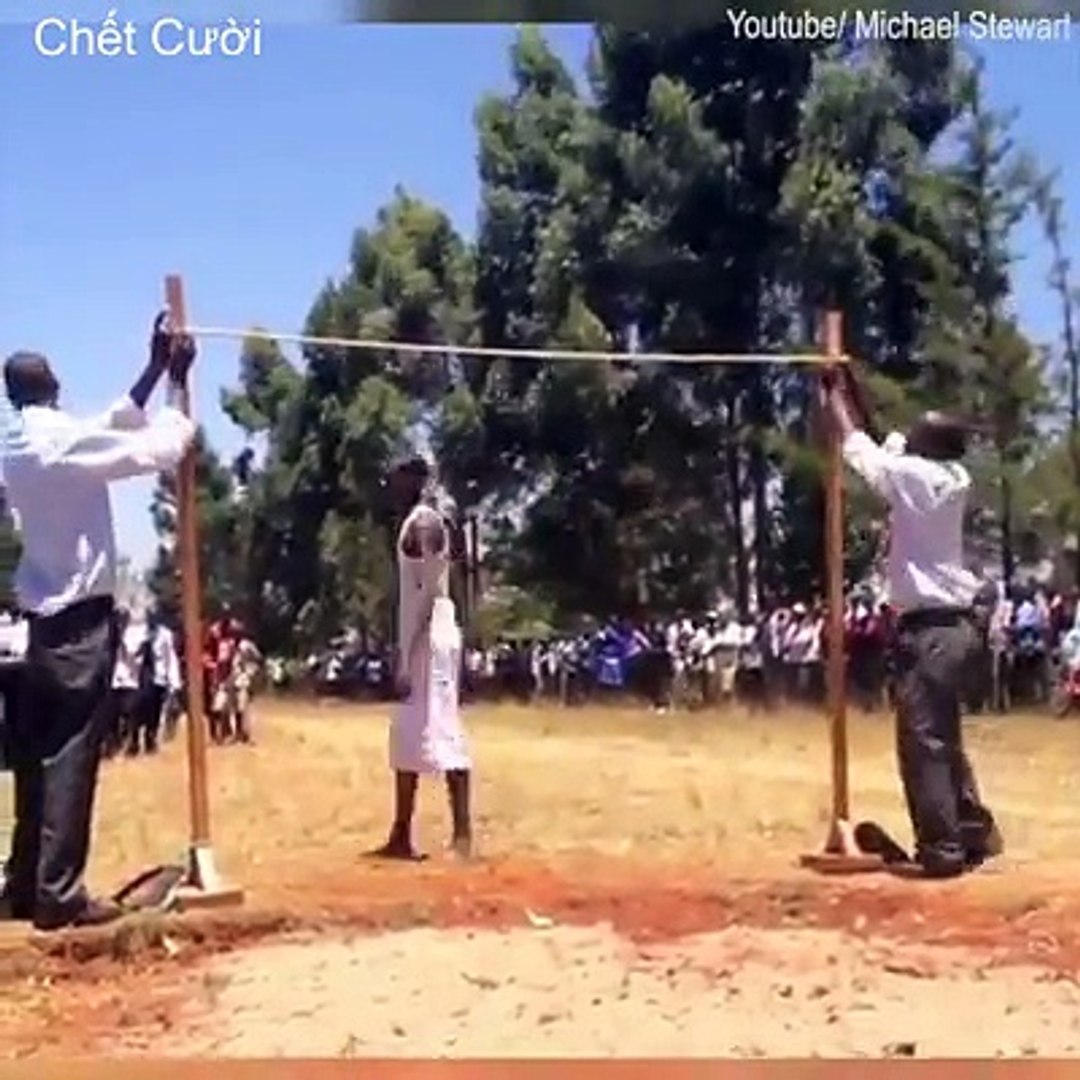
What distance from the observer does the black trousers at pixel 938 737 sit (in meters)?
5.87

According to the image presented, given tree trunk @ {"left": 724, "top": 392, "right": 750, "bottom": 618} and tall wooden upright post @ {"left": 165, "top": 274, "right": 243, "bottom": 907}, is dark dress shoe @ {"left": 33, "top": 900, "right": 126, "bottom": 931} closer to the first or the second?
tall wooden upright post @ {"left": 165, "top": 274, "right": 243, "bottom": 907}

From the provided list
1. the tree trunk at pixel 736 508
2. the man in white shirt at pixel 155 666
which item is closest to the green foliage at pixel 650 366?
the tree trunk at pixel 736 508

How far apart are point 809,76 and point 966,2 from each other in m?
0.25

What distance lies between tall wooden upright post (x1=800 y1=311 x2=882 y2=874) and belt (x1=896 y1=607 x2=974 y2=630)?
97 mm

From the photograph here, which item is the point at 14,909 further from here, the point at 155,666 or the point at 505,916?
the point at 505,916

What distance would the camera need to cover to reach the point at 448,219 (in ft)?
19.1

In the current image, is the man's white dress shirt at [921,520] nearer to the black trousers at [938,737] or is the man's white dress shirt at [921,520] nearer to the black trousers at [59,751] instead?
the black trousers at [938,737]

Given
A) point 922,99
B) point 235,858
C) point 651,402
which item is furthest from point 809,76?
point 235,858

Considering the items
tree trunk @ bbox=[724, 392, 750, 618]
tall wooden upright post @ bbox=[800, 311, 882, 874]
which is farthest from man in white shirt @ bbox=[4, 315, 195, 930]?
tall wooden upright post @ bbox=[800, 311, 882, 874]

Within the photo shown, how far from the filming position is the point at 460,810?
5.90m

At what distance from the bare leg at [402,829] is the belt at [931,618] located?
766mm

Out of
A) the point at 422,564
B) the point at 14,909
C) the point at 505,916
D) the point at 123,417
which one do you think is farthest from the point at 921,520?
the point at 14,909

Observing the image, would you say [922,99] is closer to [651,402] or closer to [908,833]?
[651,402]

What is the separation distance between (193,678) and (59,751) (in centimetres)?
23
